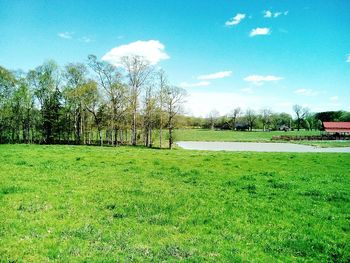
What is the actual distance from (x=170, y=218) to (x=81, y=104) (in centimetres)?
6444

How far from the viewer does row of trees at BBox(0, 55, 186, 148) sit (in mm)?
69750

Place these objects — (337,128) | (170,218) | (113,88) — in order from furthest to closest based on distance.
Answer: (337,128), (113,88), (170,218)

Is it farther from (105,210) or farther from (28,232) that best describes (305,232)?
(28,232)

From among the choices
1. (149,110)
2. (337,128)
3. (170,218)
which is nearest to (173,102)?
(149,110)

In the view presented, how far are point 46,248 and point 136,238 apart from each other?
2.76 meters

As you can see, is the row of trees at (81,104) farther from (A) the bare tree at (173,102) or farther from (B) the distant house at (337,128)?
(B) the distant house at (337,128)

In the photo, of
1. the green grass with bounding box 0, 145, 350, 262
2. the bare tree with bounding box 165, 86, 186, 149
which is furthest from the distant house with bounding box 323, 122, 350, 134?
the green grass with bounding box 0, 145, 350, 262

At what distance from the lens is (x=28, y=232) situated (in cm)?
1056

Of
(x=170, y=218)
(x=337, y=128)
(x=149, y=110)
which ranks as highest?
(x=149, y=110)

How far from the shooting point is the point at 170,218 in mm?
12570

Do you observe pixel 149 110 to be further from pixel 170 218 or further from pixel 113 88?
pixel 170 218

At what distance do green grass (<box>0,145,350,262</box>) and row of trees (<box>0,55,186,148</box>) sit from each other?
160 ft

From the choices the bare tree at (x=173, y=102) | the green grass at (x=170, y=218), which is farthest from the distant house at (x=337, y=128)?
the green grass at (x=170, y=218)

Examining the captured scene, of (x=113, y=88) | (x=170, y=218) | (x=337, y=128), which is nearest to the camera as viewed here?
(x=170, y=218)
